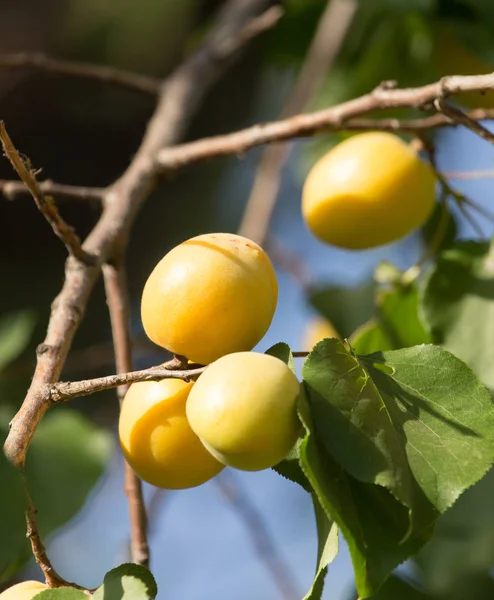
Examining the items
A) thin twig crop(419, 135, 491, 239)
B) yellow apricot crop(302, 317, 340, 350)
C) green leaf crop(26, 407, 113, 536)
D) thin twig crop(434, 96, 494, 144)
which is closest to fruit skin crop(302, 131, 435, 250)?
thin twig crop(419, 135, 491, 239)

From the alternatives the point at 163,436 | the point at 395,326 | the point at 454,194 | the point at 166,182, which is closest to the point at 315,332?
the point at 166,182

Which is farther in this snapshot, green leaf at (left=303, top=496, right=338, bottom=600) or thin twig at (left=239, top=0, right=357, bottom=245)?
thin twig at (left=239, top=0, right=357, bottom=245)

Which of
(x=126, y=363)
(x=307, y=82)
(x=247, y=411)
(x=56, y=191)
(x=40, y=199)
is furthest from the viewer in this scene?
(x=307, y=82)

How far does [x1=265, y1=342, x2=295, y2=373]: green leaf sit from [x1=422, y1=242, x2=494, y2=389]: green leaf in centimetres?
34

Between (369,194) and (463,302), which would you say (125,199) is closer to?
(369,194)

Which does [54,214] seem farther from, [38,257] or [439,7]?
[38,257]

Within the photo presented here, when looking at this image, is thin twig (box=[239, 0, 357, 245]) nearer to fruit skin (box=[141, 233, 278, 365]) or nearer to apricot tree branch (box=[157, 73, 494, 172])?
apricot tree branch (box=[157, 73, 494, 172])

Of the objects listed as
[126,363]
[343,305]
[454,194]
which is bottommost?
[343,305]

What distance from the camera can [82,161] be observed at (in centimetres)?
178

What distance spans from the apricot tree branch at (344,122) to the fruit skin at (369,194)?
31mm

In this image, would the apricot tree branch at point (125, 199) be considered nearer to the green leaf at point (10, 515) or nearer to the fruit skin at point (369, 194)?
the green leaf at point (10, 515)

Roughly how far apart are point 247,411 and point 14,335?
678 millimetres

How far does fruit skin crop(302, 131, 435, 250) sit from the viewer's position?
2.68 feet

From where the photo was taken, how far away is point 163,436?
0.56 m
